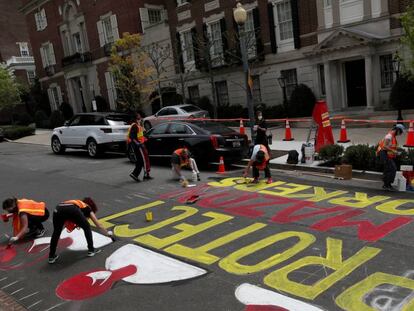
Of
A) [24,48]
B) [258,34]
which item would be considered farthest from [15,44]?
[258,34]

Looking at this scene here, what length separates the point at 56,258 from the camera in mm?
6758

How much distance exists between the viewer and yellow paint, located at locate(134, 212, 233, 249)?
7085 millimetres

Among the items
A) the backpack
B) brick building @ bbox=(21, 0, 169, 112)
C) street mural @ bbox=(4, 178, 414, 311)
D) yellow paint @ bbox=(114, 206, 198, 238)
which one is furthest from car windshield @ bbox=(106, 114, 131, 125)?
brick building @ bbox=(21, 0, 169, 112)

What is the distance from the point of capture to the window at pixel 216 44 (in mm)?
26016

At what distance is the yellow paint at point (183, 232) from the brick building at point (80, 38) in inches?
953

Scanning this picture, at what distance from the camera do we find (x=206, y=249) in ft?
21.6

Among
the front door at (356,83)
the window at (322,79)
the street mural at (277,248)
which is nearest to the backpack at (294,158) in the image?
the street mural at (277,248)

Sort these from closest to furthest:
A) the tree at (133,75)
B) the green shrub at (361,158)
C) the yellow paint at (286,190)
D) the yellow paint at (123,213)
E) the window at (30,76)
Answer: the yellow paint at (123,213) < the yellow paint at (286,190) < the green shrub at (361,158) < the tree at (133,75) < the window at (30,76)

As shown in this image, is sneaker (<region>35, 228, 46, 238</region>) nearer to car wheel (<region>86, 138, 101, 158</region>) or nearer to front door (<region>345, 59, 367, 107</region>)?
car wheel (<region>86, 138, 101, 158</region>)

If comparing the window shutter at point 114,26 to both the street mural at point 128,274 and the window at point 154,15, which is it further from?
the street mural at point 128,274

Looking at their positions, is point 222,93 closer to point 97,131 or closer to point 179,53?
point 179,53

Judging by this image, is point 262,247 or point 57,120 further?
point 57,120

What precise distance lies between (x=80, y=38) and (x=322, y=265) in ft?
119

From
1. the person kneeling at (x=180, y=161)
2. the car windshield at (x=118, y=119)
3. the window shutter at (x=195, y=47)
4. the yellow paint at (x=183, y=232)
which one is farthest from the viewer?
the window shutter at (x=195, y=47)
